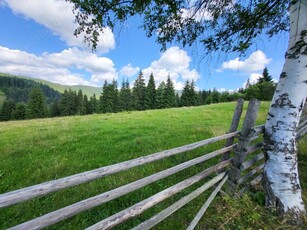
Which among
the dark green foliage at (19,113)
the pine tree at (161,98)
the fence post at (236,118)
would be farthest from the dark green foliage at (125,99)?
the fence post at (236,118)

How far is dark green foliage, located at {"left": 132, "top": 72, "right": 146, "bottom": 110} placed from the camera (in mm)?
56281

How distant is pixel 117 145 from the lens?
732 centimetres

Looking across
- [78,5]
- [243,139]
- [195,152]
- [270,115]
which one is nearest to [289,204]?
[243,139]

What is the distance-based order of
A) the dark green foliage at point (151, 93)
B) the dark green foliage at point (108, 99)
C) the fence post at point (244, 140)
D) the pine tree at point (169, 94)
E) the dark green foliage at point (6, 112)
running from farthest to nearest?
the dark green foliage at point (6, 112)
the dark green foliage at point (108, 99)
the dark green foliage at point (151, 93)
the pine tree at point (169, 94)
the fence post at point (244, 140)

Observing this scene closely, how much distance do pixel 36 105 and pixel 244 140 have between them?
64198mm

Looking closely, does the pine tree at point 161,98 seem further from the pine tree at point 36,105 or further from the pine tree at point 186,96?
the pine tree at point 36,105

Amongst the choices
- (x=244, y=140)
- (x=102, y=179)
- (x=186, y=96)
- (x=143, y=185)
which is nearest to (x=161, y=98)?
(x=186, y=96)

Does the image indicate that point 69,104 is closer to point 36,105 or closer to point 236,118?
point 36,105

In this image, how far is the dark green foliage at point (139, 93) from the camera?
5628 centimetres

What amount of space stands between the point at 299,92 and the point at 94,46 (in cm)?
407

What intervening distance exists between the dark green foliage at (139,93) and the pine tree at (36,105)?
29006 mm

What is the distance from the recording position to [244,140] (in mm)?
3980

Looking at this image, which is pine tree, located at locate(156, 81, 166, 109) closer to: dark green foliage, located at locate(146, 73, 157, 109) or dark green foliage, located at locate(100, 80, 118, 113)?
dark green foliage, located at locate(146, 73, 157, 109)

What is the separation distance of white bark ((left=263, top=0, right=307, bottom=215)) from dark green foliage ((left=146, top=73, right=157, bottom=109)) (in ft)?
172
